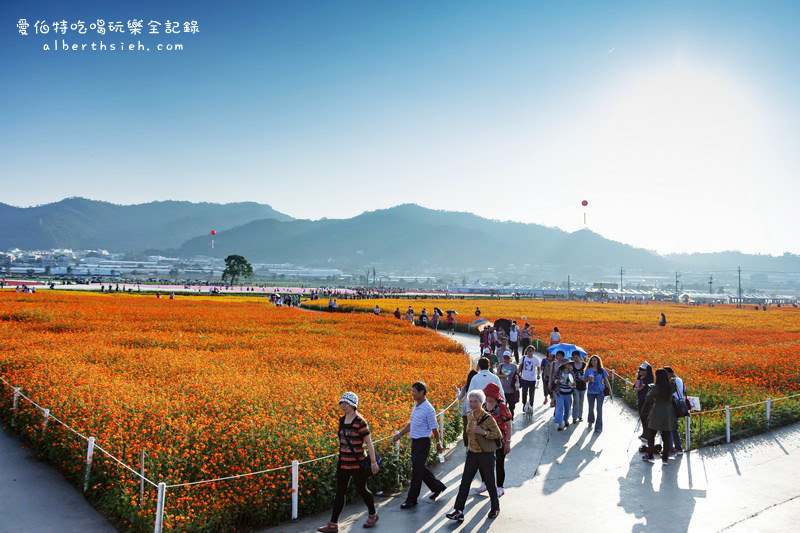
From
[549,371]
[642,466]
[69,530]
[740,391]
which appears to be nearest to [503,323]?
[549,371]

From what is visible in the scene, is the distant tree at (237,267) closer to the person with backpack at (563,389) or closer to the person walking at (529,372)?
the person walking at (529,372)

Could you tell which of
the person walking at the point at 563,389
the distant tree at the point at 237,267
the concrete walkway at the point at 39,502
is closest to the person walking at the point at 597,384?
the person walking at the point at 563,389

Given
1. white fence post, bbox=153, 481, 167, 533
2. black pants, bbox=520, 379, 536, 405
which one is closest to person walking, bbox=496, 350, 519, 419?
black pants, bbox=520, 379, 536, 405

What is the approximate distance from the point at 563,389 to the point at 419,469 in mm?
5649

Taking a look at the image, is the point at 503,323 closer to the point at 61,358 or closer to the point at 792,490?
the point at 792,490

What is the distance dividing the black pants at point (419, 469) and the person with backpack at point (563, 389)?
5188 mm

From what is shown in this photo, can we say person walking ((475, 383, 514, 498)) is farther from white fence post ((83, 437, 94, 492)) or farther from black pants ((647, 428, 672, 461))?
white fence post ((83, 437, 94, 492))

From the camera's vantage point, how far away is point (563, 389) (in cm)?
1198

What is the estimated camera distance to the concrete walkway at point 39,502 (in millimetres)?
7098

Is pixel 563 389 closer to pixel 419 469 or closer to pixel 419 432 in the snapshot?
pixel 419 469

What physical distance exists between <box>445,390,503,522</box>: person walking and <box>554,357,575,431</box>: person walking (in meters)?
5.49

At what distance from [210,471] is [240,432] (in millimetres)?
1194

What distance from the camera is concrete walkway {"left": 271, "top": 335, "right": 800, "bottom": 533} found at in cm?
705

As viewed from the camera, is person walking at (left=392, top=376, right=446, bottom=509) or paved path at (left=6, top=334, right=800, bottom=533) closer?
paved path at (left=6, top=334, right=800, bottom=533)
